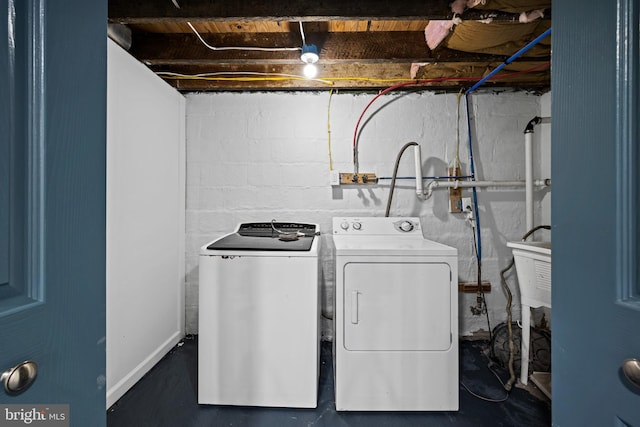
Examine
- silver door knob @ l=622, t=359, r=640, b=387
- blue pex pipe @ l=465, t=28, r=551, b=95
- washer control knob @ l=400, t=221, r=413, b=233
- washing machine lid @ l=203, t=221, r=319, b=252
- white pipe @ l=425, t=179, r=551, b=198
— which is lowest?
silver door knob @ l=622, t=359, r=640, b=387

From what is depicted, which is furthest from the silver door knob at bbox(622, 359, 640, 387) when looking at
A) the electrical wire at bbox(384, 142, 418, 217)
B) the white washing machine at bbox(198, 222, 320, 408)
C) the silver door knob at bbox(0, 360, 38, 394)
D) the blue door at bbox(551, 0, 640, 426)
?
the electrical wire at bbox(384, 142, 418, 217)

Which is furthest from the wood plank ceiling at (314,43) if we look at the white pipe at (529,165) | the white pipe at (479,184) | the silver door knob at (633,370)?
the silver door knob at (633,370)

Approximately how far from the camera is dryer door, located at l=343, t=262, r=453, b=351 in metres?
1.39

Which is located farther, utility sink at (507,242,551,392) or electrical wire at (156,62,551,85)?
electrical wire at (156,62,551,85)

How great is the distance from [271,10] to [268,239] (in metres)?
1.25

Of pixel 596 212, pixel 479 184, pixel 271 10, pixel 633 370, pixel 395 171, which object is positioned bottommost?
pixel 633 370

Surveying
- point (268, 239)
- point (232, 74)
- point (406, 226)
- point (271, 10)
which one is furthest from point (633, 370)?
point (232, 74)

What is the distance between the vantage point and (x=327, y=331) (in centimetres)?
216

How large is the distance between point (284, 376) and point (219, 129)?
74.1 inches

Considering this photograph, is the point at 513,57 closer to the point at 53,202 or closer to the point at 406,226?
the point at 406,226

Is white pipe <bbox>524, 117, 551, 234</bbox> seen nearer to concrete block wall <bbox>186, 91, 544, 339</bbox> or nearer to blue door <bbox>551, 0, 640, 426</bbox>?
concrete block wall <bbox>186, 91, 544, 339</bbox>

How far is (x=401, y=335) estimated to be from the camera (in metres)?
1.40

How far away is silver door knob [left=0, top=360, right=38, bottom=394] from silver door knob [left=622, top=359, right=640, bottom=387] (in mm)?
910

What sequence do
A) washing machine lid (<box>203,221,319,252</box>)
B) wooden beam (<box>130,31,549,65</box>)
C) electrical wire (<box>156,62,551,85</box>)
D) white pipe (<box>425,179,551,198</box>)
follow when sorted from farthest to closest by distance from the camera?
white pipe (<box>425,179,551,198</box>)
electrical wire (<box>156,62,551,85</box>)
wooden beam (<box>130,31,549,65</box>)
washing machine lid (<box>203,221,319,252</box>)
